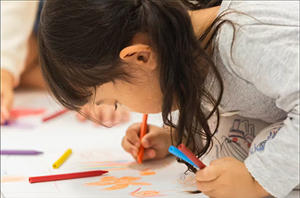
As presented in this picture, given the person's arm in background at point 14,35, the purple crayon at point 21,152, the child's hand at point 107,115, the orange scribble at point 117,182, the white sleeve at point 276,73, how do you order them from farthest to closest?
the person's arm in background at point 14,35
the child's hand at point 107,115
the purple crayon at point 21,152
the orange scribble at point 117,182
the white sleeve at point 276,73

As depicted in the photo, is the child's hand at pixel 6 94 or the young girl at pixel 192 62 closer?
the young girl at pixel 192 62

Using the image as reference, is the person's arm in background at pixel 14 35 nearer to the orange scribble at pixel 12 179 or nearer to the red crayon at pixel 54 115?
the red crayon at pixel 54 115

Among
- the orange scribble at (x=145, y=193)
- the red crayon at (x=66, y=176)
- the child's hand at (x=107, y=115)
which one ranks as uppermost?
the orange scribble at (x=145, y=193)

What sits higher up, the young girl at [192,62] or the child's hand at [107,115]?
the young girl at [192,62]

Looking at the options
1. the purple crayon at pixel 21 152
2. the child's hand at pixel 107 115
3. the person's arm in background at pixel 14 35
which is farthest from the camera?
the person's arm in background at pixel 14 35

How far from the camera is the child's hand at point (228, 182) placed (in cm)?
54

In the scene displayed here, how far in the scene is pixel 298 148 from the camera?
506 mm

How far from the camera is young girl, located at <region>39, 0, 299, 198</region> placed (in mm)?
515

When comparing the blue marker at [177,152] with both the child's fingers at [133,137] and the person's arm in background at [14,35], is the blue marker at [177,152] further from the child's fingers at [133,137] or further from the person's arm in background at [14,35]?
the person's arm in background at [14,35]

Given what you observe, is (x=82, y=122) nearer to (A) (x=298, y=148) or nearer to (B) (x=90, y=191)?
(B) (x=90, y=191)

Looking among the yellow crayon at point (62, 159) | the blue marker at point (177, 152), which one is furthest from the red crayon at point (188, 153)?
the yellow crayon at point (62, 159)

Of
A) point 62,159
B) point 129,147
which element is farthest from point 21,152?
point 129,147

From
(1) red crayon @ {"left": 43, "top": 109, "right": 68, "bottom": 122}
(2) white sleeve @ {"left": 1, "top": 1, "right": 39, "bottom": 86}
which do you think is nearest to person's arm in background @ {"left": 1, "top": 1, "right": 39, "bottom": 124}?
(2) white sleeve @ {"left": 1, "top": 1, "right": 39, "bottom": 86}

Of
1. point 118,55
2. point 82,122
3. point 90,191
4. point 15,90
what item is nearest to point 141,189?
point 90,191
